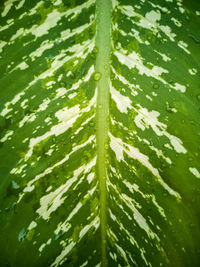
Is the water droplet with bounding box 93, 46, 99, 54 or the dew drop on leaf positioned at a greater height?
the water droplet with bounding box 93, 46, 99, 54

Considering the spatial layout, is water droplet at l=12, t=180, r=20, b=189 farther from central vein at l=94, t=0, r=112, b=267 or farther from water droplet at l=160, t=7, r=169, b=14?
water droplet at l=160, t=7, r=169, b=14

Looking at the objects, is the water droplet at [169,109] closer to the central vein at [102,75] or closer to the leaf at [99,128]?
the leaf at [99,128]

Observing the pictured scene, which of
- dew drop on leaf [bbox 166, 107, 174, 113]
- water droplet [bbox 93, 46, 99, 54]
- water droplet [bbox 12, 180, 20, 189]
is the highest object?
water droplet [bbox 93, 46, 99, 54]

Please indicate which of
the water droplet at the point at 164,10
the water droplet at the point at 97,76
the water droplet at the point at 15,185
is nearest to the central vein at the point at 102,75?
the water droplet at the point at 97,76

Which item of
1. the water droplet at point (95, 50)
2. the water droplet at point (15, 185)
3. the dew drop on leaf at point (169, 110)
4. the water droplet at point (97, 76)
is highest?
the water droplet at point (95, 50)

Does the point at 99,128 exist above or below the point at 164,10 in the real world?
below

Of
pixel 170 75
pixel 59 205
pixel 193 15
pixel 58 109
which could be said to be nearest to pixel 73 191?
pixel 59 205

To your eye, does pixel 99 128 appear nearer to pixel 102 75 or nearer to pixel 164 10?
pixel 102 75

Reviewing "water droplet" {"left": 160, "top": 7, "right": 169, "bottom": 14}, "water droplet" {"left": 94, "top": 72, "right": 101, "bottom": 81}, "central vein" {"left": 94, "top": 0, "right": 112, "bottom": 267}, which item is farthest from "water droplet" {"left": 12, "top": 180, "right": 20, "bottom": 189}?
"water droplet" {"left": 160, "top": 7, "right": 169, "bottom": 14}

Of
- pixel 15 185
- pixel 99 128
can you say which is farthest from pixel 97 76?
pixel 15 185
